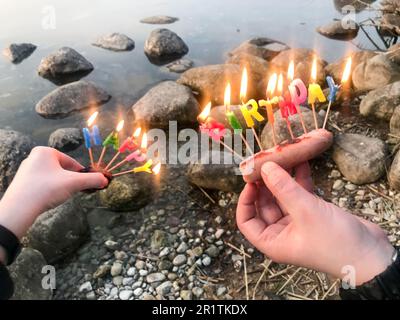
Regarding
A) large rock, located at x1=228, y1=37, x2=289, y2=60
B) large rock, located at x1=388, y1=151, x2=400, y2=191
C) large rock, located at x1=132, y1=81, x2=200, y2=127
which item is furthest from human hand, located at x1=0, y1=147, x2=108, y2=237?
large rock, located at x1=228, y1=37, x2=289, y2=60

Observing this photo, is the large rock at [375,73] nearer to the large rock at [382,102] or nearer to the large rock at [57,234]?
the large rock at [382,102]

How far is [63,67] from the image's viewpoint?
449 inches

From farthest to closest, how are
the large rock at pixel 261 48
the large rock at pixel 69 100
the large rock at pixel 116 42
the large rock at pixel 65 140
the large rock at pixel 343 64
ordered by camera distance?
the large rock at pixel 116 42 < the large rock at pixel 261 48 < the large rock at pixel 343 64 < the large rock at pixel 69 100 < the large rock at pixel 65 140

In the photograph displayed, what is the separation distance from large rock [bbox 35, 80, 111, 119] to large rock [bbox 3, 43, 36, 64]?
3.72 metres

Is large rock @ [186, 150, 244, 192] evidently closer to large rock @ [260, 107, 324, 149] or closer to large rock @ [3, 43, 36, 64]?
large rock @ [260, 107, 324, 149]

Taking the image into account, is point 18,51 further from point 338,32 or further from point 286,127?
point 338,32

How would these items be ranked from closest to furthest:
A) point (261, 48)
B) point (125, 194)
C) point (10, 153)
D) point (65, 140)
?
1. point (125, 194)
2. point (10, 153)
3. point (65, 140)
4. point (261, 48)

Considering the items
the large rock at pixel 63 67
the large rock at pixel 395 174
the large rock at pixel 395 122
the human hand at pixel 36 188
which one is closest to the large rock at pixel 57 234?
the human hand at pixel 36 188

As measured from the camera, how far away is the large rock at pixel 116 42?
12803mm

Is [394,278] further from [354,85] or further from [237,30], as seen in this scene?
[237,30]

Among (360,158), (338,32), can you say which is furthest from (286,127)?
(338,32)

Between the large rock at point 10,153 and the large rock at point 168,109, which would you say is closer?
the large rock at point 10,153

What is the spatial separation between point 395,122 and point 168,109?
191 inches

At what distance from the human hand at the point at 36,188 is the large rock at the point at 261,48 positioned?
357 inches
